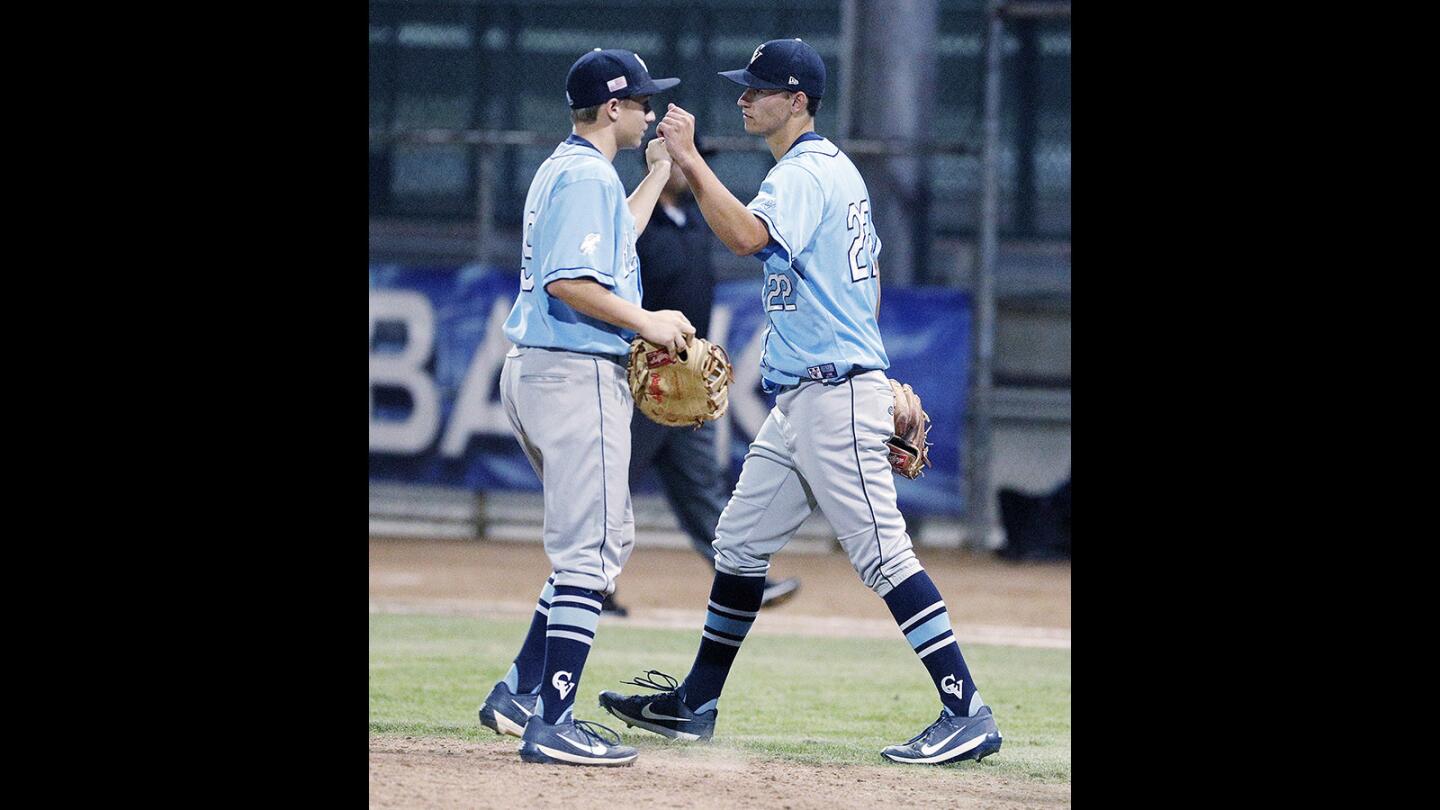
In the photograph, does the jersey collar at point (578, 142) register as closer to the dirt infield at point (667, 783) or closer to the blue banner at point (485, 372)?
the dirt infield at point (667, 783)

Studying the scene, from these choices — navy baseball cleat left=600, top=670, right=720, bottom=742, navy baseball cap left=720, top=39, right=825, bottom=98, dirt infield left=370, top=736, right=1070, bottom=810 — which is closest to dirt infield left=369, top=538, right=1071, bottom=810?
dirt infield left=370, top=736, right=1070, bottom=810

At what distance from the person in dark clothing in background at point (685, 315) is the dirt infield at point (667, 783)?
2.40m

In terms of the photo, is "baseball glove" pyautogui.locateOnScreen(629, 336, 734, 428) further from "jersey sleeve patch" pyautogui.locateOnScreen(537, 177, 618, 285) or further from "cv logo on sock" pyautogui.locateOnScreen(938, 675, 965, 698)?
"cv logo on sock" pyautogui.locateOnScreen(938, 675, 965, 698)

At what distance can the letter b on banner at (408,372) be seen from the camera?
1149cm

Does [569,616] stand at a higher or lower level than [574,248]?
lower

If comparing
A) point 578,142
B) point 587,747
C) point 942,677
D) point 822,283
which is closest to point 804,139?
point 822,283

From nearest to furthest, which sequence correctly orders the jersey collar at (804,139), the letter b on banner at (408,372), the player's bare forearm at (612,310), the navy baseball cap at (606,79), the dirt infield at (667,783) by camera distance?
the dirt infield at (667,783) → the player's bare forearm at (612,310) → the navy baseball cap at (606,79) → the jersey collar at (804,139) → the letter b on banner at (408,372)

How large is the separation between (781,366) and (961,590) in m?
5.32

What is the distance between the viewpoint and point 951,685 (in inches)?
189

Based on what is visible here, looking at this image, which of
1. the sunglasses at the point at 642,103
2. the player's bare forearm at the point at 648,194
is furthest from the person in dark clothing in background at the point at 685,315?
the sunglasses at the point at 642,103

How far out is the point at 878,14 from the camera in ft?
39.9

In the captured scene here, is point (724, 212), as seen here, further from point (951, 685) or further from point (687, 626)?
point (687, 626)

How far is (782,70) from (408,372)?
710 cm

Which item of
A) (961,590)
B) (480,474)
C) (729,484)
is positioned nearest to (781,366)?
(961,590)
